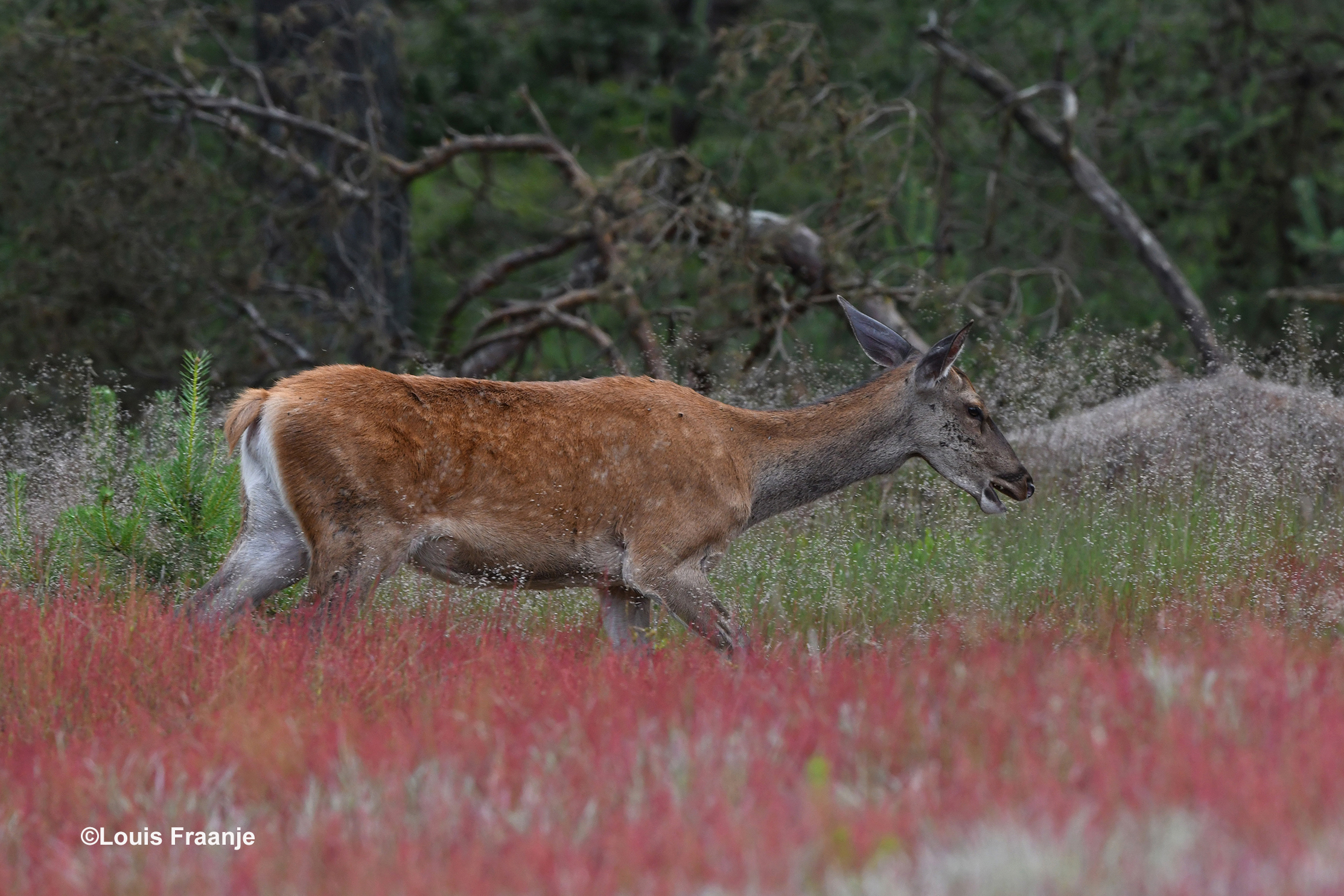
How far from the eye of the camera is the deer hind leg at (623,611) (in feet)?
Answer: 20.8

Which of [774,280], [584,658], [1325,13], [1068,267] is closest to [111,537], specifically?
[584,658]

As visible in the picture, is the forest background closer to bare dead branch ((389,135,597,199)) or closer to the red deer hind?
bare dead branch ((389,135,597,199))

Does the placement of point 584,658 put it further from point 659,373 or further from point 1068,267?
point 1068,267

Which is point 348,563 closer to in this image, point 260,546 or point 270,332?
point 260,546

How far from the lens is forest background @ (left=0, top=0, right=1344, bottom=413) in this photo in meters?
11.6

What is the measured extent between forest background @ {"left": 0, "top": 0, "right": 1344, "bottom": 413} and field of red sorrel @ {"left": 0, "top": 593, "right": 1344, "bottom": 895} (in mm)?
4264

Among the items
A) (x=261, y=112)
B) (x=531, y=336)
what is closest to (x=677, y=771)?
(x=531, y=336)

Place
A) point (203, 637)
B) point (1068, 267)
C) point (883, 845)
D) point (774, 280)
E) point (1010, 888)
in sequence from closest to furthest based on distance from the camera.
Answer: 1. point (1010, 888)
2. point (883, 845)
3. point (203, 637)
4. point (774, 280)
5. point (1068, 267)

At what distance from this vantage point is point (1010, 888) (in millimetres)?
2561

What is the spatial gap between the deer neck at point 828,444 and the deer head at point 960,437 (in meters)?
0.05

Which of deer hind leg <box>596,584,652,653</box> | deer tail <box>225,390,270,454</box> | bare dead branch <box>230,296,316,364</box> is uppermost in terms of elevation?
deer tail <box>225,390,270,454</box>

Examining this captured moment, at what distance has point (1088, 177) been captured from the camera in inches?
490

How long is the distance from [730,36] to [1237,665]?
355 inches

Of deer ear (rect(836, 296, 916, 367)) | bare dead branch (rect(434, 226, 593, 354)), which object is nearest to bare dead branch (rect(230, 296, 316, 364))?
bare dead branch (rect(434, 226, 593, 354))
